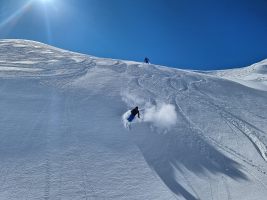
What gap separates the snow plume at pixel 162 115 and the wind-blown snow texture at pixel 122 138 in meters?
0.05

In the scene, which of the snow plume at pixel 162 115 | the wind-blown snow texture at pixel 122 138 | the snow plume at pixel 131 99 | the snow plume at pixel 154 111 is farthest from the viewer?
the snow plume at pixel 131 99

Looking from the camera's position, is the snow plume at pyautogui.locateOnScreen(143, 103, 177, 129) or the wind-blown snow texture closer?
the wind-blown snow texture

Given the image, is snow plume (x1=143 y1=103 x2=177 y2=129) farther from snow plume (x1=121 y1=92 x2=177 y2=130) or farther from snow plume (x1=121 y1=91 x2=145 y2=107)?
snow plume (x1=121 y1=91 x2=145 y2=107)

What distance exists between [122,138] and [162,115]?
4.06m

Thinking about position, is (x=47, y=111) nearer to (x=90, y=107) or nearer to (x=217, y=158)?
(x=90, y=107)

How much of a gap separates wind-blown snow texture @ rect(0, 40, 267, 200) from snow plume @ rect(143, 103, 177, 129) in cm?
5

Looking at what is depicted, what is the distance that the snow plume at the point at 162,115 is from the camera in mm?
15336

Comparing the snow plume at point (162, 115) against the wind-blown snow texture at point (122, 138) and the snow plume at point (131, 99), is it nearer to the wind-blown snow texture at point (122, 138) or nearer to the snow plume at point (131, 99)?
the wind-blown snow texture at point (122, 138)

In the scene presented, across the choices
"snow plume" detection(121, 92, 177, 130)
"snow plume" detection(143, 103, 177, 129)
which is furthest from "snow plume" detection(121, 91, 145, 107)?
"snow plume" detection(143, 103, 177, 129)

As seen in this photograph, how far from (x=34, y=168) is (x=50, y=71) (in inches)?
529

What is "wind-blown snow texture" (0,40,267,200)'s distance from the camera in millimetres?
9586

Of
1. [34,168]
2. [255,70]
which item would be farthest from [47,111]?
[255,70]

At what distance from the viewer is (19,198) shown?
27.0 ft

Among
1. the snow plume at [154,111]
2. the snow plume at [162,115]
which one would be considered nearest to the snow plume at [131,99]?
the snow plume at [154,111]
